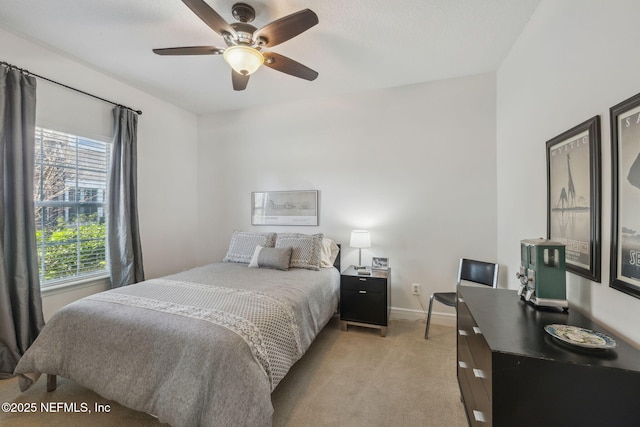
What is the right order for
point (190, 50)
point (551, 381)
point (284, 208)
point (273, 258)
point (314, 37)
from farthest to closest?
point (284, 208) → point (273, 258) → point (314, 37) → point (190, 50) → point (551, 381)

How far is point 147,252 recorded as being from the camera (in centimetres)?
324

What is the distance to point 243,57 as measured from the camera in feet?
5.74

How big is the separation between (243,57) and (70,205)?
2.34 m

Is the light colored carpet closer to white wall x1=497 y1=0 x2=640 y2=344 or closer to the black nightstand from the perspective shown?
the black nightstand

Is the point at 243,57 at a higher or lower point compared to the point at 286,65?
lower

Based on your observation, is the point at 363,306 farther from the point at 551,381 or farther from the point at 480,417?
the point at 551,381

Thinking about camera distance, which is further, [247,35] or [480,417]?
[247,35]

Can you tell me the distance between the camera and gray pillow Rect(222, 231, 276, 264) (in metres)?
3.13

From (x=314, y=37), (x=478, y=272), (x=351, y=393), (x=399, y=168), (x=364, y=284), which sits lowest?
(x=351, y=393)

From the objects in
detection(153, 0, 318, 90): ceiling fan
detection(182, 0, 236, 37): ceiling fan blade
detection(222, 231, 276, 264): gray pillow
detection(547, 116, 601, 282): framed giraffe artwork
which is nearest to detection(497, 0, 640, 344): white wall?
detection(547, 116, 601, 282): framed giraffe artwork

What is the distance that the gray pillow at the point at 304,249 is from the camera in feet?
9.34

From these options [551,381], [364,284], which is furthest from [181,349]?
[364,284]

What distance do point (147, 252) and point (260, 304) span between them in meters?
2.31

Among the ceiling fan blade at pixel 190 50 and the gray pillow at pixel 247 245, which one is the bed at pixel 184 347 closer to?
the gray pillow at pixel 247 245
